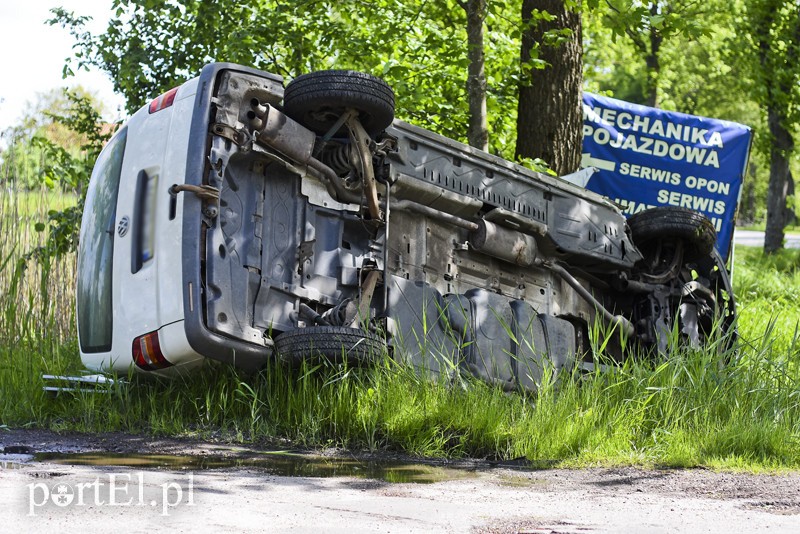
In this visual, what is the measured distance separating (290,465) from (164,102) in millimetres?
2359

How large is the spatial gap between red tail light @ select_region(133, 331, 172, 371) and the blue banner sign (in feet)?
21.5

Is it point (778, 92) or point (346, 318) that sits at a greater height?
point (778, 92)

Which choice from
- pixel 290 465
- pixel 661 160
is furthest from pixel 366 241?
pixel 661 160

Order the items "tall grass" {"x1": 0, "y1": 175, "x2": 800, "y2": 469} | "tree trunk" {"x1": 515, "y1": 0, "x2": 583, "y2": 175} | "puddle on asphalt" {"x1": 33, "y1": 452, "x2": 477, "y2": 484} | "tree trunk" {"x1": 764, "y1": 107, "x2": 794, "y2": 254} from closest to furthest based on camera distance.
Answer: "puddle on asphalt" {"x1": 33, "y1": 452, "x2": 477, "y2": 484}
"tall grass" {"x1": 0, "y1": 175, "x2": 800, "y2": 469}
"tree trunk" {"x1": 515, "y1": 0, "x2": 583, "y2": 175}
"tree trunk" {"x1": 764, "y1": 107, "x2": 794, "y2": 254}

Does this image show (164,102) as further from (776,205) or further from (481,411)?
(776,205)

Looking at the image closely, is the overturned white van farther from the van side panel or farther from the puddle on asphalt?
the puddle on asphalt

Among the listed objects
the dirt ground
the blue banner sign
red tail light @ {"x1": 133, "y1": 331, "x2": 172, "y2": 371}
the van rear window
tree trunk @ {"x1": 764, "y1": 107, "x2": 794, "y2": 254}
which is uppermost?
tree trunk @ {"x1": 764, "y1": 107, "x2": 794, "y2": 254}

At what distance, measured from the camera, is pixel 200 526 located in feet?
10.3

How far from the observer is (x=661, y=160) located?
37.8ft

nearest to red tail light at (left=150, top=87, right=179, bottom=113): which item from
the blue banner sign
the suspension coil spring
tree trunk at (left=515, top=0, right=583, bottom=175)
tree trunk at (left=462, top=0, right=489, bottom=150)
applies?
the suspension coil spring

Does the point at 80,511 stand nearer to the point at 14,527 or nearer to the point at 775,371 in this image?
the point at 14,527

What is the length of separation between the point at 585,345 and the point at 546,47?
3.71m

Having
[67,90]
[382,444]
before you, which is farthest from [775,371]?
[67,90]

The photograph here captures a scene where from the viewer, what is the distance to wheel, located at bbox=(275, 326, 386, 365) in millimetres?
5586
